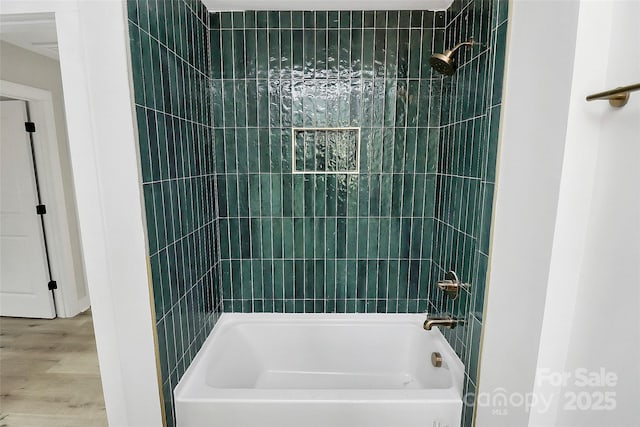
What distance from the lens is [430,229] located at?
1986 mm

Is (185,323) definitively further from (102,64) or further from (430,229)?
(430,229)

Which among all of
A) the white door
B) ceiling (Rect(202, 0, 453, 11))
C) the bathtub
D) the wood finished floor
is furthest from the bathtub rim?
the white door

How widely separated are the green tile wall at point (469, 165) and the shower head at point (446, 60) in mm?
37

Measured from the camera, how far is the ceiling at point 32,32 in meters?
1.09

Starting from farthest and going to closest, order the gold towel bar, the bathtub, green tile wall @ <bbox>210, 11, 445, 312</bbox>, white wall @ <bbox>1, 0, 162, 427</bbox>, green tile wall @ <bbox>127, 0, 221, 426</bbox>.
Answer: green tile wall @ <bbox>210, 11, 445, 312</bbox>, the bathtub, green tile wall @ <bbox>127, 0, 221, 426</bbox>, white wall @ <bbox>1, 0, 162, 427</bbox>, the gold towel bar

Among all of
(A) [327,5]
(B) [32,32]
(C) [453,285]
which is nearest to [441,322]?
(C) [453,285]

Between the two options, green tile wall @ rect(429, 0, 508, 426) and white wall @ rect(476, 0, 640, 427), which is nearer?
white wall @ rect(476, 0, 640, 427)

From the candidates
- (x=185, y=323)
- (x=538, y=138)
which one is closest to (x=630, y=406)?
(x=538, y=138)

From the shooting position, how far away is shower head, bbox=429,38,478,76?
145 cm

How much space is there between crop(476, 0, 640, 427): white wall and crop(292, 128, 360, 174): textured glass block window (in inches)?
36.7

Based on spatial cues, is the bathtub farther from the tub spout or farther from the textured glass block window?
the textured glass block window

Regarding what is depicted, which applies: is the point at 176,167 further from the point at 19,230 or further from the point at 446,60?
the point at 19,230

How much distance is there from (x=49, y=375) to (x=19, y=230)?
1481 mm

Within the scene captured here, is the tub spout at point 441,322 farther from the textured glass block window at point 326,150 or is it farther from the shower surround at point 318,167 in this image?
the textured glass block window at point 326,150
